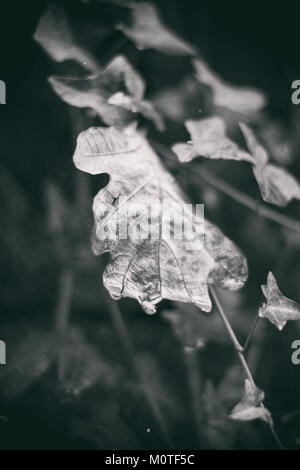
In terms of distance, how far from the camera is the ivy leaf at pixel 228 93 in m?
0.57

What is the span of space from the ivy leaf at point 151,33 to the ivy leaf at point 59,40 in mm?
79

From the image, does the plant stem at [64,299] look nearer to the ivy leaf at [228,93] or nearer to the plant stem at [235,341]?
the plant stem at [235,341]

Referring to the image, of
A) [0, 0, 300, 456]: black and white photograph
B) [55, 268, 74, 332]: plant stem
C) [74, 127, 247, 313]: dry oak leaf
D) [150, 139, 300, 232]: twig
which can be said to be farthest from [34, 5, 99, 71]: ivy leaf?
[55, 268, 74, 332]: plant stem

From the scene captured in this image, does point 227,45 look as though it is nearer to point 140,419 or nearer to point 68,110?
point 68,110

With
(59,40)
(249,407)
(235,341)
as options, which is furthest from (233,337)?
(59,40)

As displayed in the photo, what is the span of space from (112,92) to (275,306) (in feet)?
1.51

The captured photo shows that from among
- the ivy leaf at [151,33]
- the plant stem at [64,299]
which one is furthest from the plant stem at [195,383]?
the ivy leaf at [151,33]

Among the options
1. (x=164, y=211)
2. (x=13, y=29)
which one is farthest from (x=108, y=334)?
(x=13, y=29)

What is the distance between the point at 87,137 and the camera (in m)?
0.52

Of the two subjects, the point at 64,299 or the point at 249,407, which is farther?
the point at 64,299

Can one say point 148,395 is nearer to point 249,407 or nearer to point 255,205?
point 249,407

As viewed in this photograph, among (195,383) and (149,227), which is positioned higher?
(149,227)

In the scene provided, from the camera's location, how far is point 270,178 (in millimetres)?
556

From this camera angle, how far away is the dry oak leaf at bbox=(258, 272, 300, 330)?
0.56 m
